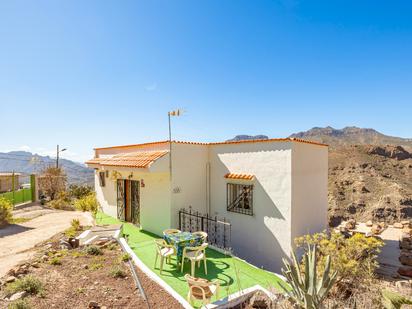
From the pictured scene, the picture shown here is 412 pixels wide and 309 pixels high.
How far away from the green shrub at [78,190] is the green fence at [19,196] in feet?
11.6

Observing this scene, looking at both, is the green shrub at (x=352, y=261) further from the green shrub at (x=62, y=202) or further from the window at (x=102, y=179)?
the green shrub at (x=62, y=202)

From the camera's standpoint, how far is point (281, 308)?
5277 mm

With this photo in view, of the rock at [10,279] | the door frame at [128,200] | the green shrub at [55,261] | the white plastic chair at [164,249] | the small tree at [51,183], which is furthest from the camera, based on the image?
the small tree at [51,183]

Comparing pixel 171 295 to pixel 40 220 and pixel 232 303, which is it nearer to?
pixel 232 303

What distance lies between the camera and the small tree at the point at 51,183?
24156 mm

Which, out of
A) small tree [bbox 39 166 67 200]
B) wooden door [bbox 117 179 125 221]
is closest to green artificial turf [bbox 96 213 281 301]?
wooden door [bbox 117 179 125 221]

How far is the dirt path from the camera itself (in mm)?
9727

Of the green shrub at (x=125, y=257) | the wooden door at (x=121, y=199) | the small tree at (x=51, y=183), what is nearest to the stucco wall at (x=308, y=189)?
the green shrub at (x=125, y=257)

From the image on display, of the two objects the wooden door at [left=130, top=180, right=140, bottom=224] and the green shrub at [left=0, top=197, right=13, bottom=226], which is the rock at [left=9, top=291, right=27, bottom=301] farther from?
the green shrub at [left=0, top=197, right=13, bottom=226]

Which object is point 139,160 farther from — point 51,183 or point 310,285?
point 51,183

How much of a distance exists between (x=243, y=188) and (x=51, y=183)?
22.0 m

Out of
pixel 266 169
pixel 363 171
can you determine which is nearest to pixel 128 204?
pixel 266 169

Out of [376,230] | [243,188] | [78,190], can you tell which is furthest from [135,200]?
[376,230]

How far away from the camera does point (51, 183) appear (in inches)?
958
